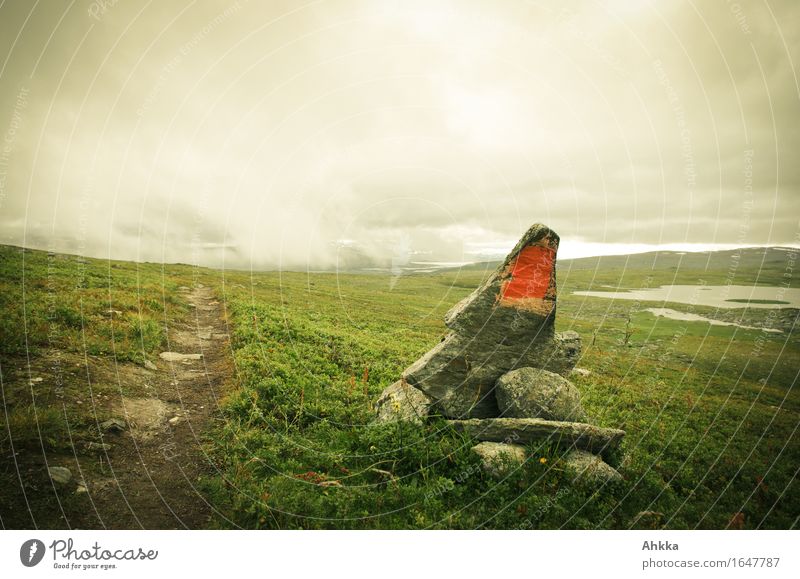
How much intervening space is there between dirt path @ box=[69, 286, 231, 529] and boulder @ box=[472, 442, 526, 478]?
16.5 ft

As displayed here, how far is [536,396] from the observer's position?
7656mm

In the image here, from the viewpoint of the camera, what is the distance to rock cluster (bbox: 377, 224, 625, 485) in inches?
303

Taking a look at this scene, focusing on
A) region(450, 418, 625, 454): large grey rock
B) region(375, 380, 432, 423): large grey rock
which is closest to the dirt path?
region(375, 380, 432, 423): large grey rock

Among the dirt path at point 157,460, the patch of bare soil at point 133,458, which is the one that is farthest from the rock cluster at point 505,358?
the patch of bare soil at point 133,458

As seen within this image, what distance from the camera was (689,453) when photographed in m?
9.25

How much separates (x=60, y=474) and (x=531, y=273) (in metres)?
9.45

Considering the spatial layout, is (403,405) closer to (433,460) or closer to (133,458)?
(433,460)

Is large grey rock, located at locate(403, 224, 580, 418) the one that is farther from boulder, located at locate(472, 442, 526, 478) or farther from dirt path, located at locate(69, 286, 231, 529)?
dirt path, located at locate(69, 286, 231, 529)

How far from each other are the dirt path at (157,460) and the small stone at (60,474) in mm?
220

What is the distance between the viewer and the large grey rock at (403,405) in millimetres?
8164

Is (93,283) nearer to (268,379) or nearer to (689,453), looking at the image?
(268,379)

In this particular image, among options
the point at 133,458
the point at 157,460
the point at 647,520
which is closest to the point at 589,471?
the point at 647,520
